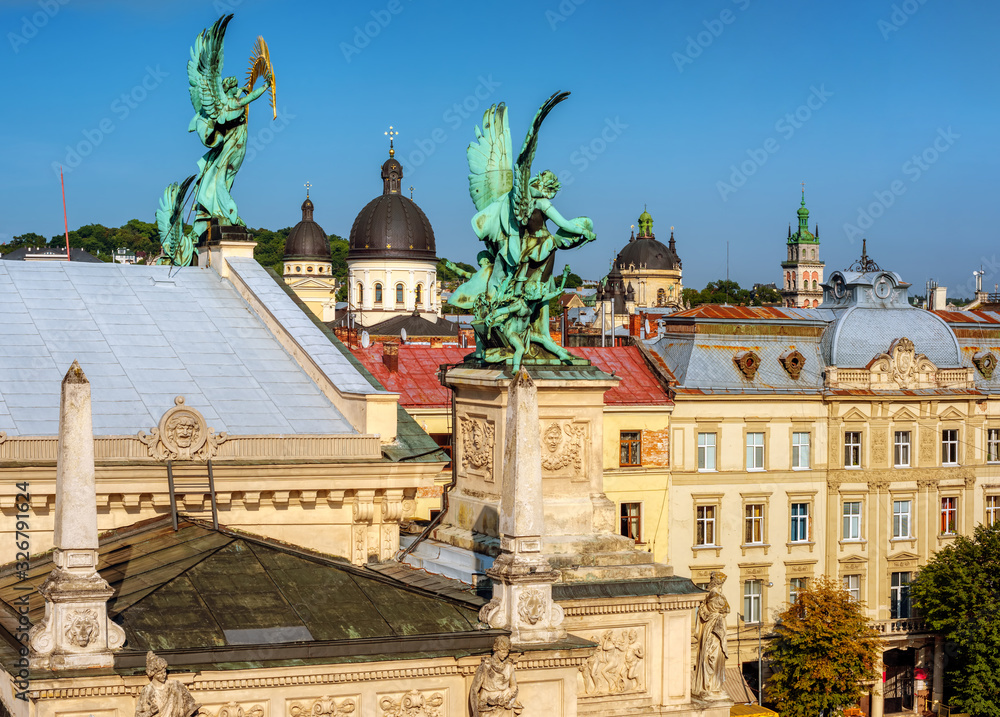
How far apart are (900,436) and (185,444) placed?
45.0 meters

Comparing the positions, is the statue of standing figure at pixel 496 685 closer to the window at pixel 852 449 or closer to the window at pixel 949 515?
the window at pixel 852 449

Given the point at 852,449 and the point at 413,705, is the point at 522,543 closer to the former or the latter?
the point at 413,705

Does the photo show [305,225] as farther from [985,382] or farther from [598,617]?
[598,617]

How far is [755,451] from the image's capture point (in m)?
62.3

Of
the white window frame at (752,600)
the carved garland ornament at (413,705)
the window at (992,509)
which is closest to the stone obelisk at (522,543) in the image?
the carved garland ornament at (413,705)

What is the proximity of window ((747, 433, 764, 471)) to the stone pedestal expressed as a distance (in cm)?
3672

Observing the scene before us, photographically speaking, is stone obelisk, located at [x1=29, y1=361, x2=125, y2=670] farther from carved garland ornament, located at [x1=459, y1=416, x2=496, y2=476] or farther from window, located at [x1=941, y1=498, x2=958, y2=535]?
window, located at [x1=941, y1=498, x2=958, y2=535]

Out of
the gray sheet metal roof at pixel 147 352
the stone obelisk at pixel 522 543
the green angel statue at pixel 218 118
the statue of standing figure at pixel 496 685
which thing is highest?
the green angel statue at pixel 218 118

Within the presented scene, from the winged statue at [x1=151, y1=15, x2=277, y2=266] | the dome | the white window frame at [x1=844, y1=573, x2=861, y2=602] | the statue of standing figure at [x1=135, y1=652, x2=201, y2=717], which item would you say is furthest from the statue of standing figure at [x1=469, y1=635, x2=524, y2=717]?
the dome

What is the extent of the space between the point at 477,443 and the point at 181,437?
5.37 metres

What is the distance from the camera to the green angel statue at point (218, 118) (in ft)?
117

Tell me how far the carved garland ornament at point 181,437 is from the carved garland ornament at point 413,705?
23.3ft

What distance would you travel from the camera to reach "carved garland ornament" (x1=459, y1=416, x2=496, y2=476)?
25.9 meters

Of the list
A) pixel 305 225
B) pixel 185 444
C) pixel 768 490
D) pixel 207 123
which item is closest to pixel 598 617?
pixel 185 444
